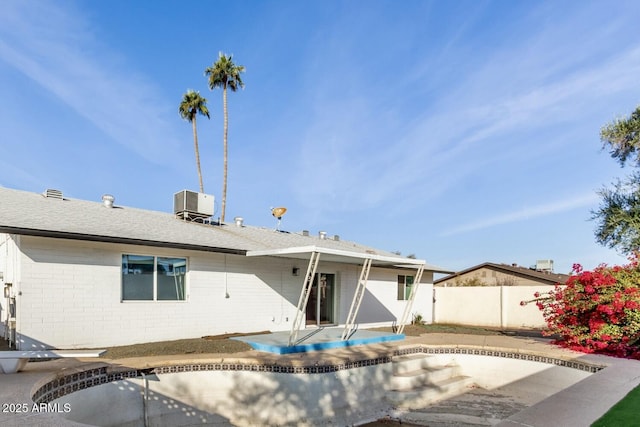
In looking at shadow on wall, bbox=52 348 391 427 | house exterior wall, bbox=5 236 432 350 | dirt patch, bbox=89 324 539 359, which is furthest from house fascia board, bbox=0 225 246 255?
shadow on wall, bbox=52 348 391 427

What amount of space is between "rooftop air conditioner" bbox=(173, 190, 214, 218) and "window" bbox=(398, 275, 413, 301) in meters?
8.33

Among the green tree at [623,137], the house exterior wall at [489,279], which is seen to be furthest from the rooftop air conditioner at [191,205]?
the house exterior wall at [489,279]

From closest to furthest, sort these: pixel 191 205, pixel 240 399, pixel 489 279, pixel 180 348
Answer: pixel 240 399
pixel 180 348
pixel 191 205
pixel 489 279

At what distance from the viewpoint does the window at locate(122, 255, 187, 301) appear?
8.80 metres

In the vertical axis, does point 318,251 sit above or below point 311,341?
above

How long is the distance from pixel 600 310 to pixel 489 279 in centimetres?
1580

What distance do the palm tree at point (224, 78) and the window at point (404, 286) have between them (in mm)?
12794

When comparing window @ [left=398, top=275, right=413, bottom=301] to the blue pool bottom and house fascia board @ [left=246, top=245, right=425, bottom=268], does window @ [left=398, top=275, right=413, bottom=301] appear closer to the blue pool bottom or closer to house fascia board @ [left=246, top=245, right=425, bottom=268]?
house fascia board @ [left=246, top=245, right=425, bottom=268]

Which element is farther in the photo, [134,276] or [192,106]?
[192,106]

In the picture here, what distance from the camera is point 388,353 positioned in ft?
26.6

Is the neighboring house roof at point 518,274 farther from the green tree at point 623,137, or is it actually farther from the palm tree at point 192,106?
the palm tree at point 192,106

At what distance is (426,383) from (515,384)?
6.95 feet

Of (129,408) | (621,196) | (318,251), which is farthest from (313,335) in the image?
(621,196)

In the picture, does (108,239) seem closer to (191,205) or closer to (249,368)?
(249,368)
